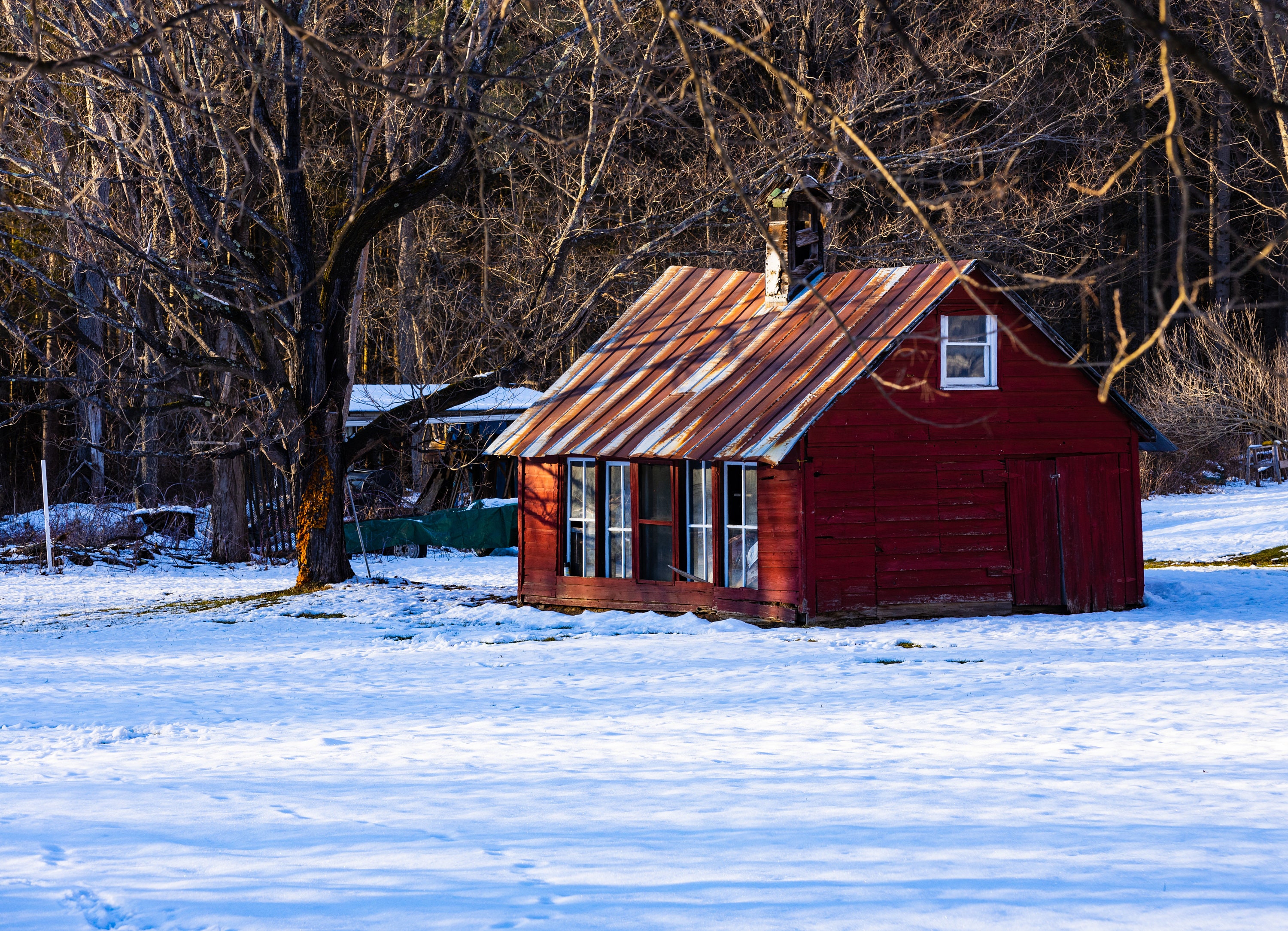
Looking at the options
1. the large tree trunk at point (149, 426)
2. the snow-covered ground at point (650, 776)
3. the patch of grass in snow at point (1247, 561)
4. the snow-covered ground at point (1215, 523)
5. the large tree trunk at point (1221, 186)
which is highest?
the large tree trunk at point (1221, 186)

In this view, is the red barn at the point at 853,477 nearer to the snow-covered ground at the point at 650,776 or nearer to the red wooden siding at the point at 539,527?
the red wooden siding at the point at 539,527

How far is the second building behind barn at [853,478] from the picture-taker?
16.9m

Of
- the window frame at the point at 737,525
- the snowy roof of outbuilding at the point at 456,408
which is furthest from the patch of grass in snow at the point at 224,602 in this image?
the snowy roof of outbuilding at the point at 456,408

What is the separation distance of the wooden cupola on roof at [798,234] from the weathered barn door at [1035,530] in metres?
4.14

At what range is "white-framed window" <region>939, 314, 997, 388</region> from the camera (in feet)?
58.1

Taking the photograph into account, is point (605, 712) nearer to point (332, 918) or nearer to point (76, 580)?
point (332, 918)

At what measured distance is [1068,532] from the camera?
1802 cm

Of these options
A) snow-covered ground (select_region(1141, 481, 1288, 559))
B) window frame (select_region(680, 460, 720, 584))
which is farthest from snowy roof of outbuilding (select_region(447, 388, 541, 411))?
window frame (select_region(680, 460, 720, 584))

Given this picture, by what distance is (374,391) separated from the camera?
121 ft

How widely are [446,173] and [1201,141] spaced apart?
37117 millimetres

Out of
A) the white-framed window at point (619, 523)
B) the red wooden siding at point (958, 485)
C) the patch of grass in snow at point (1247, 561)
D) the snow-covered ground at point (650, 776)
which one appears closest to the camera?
the snow-covered ground at point (650, 776)

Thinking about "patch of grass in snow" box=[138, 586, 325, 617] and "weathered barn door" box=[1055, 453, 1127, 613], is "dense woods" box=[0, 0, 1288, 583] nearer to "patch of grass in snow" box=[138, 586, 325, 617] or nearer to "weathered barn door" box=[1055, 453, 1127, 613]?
"patch of grass in snow" box=[138, 586, 325, 617]

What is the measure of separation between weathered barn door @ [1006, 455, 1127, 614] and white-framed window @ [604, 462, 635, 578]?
5160mm

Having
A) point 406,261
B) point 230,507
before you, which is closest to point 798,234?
point 230,507
